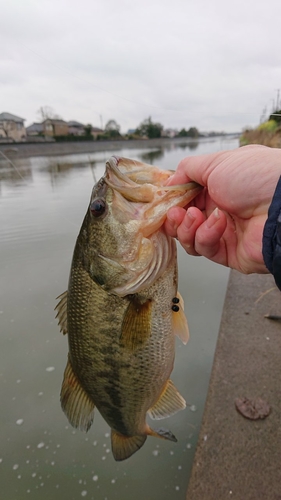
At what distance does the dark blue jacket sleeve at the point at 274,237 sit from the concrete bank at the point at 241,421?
147cm

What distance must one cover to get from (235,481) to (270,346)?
4.54 feet

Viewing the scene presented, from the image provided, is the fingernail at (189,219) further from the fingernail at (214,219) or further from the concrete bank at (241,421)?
the concrete bank at (241,421)

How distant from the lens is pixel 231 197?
1383 mm

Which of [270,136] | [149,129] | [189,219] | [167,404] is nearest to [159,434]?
[167,404]

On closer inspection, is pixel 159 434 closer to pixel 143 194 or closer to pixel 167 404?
pixel 167 404

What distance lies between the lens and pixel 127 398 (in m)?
1.68

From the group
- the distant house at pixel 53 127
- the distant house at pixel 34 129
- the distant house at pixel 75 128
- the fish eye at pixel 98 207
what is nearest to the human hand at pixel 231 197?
the fish eye at pixel 98 207

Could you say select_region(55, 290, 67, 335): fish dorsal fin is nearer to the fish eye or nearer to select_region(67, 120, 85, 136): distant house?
the fish eye

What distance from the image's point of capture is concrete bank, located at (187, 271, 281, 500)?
6.41ft

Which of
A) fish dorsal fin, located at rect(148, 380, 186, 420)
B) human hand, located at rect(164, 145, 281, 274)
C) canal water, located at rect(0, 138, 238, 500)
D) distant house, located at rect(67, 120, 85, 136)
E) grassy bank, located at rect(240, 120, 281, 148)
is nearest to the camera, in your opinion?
human hand, located at rect(164, 145, 281, 274)

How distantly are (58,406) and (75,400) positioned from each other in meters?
1.53

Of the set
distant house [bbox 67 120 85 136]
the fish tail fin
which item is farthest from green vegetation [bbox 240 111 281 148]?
distant house [bbox 67 120 85 136]

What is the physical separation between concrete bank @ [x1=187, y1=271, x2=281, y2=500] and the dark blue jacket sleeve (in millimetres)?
1471

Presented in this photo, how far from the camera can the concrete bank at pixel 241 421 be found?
1.95 metres
